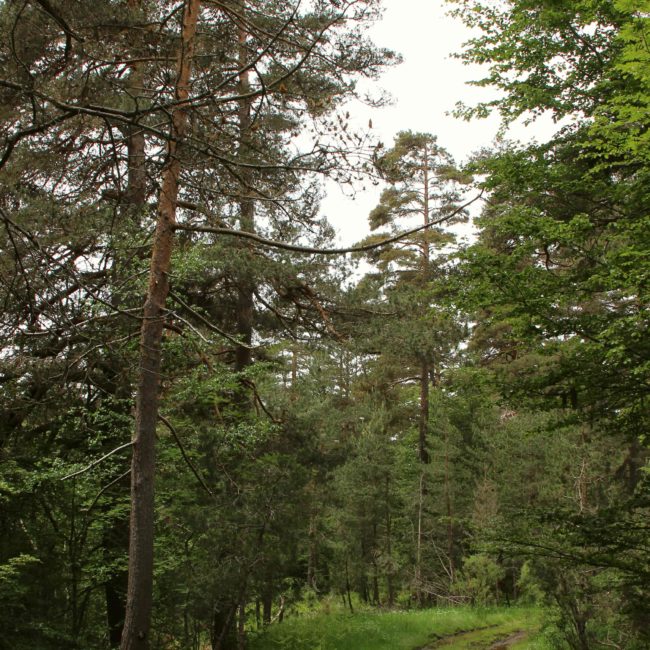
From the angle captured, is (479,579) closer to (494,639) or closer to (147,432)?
(494,639)

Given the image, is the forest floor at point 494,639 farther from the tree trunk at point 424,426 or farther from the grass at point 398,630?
the tree trunk at point 424,426

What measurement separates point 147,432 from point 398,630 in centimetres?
1085

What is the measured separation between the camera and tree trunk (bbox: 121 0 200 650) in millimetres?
5051

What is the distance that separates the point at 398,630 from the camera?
539 inches

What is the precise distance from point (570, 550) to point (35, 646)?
21.5 ft

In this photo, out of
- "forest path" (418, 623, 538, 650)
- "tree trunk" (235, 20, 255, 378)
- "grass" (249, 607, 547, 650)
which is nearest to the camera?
"tree trunk" (235, 20, 255, 378)

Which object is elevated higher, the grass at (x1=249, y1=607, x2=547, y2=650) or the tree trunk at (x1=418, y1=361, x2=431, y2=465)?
the tree trunk at (x1=418, y1=361, x2=431, y2=465)

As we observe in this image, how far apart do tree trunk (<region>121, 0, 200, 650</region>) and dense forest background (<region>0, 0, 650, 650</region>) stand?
3 centimetres

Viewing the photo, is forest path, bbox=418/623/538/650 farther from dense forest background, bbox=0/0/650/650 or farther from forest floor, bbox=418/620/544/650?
dense forest background, bbox=0/0/650/650


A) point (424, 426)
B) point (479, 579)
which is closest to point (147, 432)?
point (479, 579)

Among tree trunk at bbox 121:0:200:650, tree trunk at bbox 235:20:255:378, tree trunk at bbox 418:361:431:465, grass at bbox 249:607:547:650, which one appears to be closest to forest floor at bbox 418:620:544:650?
grass at bbox 249:607:547:650

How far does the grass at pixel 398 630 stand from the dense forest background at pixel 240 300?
1161 mm

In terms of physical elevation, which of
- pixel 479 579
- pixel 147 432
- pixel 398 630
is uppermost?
pixel 147 432

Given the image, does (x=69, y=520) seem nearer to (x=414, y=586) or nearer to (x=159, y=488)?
(x=159, y=488)
